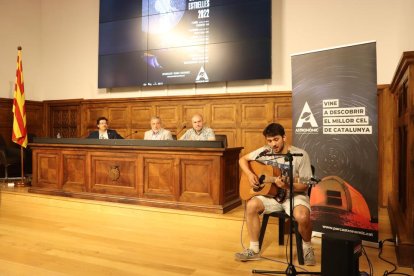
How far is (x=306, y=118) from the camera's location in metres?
3.41

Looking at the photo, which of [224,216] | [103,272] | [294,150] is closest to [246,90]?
[224,216]

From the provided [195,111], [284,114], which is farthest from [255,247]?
[195,111]

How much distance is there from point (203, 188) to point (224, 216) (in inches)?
17.5

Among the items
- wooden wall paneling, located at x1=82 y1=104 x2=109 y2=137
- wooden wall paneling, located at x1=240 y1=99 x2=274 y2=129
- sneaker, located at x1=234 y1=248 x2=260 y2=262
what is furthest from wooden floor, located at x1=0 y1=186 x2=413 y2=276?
wooden wall paneling, located at x1=82 y1=104 x2=109 y2=137

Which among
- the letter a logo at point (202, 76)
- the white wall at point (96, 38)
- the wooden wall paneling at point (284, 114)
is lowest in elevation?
the wooden wall paneling at point (284, 114)

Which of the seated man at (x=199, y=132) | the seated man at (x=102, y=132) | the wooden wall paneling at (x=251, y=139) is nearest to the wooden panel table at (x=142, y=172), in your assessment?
the seated man at (x=102, y=132)

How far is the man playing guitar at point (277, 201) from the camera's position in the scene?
2.78 metres

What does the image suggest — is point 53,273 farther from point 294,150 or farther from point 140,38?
point 140,38

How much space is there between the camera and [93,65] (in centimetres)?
738

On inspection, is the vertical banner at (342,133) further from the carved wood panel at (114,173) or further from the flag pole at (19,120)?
the flag pole at (19,120)

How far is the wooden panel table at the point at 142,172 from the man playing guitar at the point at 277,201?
108 centimetres

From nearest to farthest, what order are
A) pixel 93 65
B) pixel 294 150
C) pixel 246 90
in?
pixel 294 150 < pixel 246 90 < pixel 93 65

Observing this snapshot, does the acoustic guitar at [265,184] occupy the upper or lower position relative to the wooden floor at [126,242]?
upper

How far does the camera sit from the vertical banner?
3.06m
